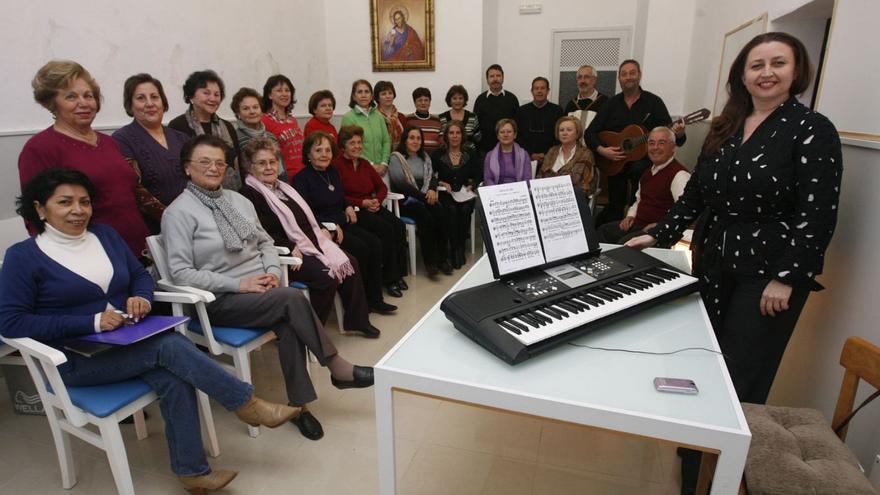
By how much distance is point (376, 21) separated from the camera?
5500 millimetres

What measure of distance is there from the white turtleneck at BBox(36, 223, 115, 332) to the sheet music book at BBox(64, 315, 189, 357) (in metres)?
0.05

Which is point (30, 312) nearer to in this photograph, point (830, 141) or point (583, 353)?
point (583, 353)

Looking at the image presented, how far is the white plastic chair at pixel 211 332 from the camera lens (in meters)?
1.96

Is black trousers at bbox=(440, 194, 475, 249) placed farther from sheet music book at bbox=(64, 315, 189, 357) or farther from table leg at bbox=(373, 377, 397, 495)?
table leg at bbox=(373, 377, 397, 495)

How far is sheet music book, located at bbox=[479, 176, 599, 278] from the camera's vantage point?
1.42 meters

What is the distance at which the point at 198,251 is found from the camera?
2.09 meters

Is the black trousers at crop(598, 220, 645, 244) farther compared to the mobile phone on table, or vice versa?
the black trousers at crop(598, 220, 645, 244)

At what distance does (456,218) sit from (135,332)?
294 centimetres

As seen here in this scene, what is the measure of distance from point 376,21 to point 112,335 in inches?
190

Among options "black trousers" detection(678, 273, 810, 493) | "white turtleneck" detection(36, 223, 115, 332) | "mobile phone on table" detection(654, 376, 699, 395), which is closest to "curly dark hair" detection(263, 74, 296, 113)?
"white turtleneck" detection(36, 223, 115, 332)

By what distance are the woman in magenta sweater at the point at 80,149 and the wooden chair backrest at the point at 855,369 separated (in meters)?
2.53

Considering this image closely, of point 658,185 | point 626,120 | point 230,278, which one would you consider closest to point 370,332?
point 230,278

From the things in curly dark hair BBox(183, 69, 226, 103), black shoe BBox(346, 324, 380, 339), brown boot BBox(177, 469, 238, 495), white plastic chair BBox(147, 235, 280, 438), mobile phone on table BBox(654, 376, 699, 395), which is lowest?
black shoe BBox(346, 324, 380, 339)

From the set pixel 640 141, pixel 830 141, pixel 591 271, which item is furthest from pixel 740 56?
pixel 640 141
